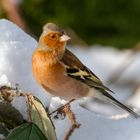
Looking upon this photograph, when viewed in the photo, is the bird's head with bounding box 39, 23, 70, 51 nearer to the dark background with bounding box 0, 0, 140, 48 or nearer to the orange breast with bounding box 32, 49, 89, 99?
the orange breast with bounding box 32, 49, 89, 99

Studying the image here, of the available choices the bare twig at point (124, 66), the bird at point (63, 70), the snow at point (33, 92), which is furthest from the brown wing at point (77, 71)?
the bare twig at point (124, 66)

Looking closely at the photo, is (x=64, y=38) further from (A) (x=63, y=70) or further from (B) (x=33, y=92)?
(B) (x=33, y=92)

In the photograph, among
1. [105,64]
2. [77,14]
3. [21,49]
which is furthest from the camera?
[105,64]

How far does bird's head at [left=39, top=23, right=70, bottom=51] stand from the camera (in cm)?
211

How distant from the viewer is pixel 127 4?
4641mm

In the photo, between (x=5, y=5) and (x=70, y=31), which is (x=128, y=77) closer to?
(x=70, y=31)

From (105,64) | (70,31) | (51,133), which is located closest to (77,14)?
(70,31)

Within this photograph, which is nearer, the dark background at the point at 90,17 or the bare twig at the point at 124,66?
the bare twig at the point at 124,66

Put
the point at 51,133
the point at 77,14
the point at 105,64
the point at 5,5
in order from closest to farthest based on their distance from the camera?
the point at 51,133, the point at 5,5, the point at 77,14, the point at 105,64

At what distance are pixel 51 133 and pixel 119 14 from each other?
11.1 ft

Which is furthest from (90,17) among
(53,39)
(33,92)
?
(33,92)

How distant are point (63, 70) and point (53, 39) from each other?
12 cm

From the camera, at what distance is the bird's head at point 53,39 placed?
6.93 feet

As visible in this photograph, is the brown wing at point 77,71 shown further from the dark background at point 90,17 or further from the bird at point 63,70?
the dark background at point 90,17
